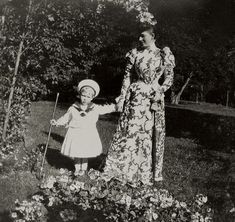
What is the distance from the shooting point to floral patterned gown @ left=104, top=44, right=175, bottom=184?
6.55 m

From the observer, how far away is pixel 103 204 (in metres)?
4.21

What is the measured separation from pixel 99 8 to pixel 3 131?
54.5 ft

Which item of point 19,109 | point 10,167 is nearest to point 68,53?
point 19,109

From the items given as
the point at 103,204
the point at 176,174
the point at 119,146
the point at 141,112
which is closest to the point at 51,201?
the point at 103,204

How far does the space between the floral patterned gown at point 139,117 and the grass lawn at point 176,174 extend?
0.63 meters

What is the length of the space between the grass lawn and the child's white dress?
0.68 meters

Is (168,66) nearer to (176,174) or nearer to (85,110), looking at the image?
(85,110)

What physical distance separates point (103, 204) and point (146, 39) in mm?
3106

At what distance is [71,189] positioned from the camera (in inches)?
167

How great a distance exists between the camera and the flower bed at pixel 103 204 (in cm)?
411

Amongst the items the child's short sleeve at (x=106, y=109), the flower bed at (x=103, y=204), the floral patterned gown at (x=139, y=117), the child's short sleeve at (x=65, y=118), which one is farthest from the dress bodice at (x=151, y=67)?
the flower bed at (x=103, y=204)

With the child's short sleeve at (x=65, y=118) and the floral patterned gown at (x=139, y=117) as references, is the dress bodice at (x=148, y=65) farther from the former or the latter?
the child's short sleeve at (x=65, y=118)

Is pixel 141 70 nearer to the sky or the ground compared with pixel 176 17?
nearer to the ground

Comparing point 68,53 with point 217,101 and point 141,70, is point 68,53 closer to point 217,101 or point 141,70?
point 141,70
